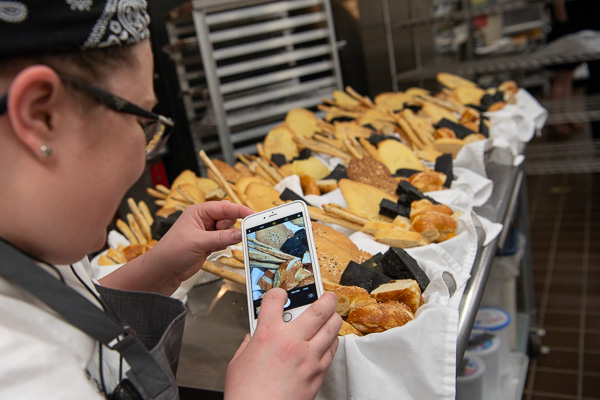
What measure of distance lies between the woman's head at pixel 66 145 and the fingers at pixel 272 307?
29cm

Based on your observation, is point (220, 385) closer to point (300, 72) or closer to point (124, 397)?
point (124, 397)

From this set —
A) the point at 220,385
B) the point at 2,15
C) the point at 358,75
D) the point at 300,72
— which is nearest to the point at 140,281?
the point at 220,385

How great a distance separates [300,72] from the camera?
143 inches

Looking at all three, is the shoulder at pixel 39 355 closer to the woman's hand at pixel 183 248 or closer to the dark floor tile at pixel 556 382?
the woman's hand at pixel 183 248

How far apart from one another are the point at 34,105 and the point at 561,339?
10.2 feet

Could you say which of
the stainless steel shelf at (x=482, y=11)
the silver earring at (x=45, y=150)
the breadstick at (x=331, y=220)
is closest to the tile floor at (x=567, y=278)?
the stainless steel shelf at (x=482, y=11)

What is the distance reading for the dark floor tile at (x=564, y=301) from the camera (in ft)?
10.6

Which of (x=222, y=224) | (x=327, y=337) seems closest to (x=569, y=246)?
(x=222, y=224)

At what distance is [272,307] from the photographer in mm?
845

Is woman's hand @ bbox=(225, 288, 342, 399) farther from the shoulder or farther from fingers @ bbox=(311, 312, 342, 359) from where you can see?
the shoulder

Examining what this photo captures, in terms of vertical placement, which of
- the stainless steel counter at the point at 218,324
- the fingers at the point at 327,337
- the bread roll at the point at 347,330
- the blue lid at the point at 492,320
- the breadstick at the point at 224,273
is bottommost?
the blue lid at the point at 492,320

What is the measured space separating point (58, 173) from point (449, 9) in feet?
18.7

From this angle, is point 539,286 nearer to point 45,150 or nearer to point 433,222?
point 433,222

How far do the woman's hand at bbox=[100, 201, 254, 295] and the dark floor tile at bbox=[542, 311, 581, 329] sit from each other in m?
2.65
